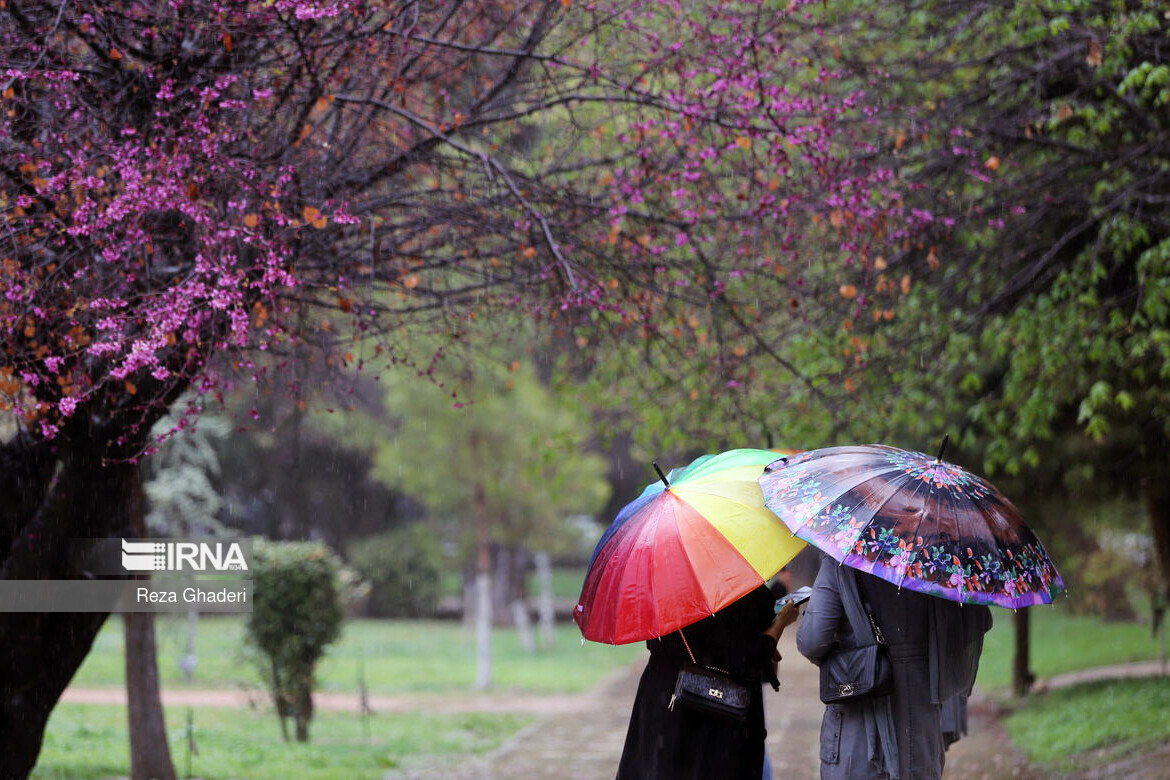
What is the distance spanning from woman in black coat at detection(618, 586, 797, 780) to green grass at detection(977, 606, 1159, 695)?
47.5 ft

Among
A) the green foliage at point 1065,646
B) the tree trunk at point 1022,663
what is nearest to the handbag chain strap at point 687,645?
the tree trunk at point 1022,663

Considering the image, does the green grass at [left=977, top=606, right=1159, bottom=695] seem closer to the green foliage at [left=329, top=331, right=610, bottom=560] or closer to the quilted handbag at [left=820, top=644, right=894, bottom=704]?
the green foliage at [left=329, top=331, right=610, bottom=560]

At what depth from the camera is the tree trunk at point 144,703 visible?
388 inches

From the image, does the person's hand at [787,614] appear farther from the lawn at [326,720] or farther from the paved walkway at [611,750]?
the lawn at [326,720]

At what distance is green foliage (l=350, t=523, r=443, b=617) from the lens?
34.8 meters

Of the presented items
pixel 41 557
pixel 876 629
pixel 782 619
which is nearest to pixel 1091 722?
pixel 782 619

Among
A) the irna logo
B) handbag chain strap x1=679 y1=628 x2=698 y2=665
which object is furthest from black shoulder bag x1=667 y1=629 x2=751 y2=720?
the irna logo

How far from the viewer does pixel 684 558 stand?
464 centimetres

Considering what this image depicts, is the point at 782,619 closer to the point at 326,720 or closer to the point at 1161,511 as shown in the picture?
the point at 1161,511

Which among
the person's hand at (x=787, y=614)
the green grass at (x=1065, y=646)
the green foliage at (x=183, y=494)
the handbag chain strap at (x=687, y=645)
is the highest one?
the green foliage at (x=183, y=494)

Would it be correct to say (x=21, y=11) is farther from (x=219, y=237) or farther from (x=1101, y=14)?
(x=1101, y=14)

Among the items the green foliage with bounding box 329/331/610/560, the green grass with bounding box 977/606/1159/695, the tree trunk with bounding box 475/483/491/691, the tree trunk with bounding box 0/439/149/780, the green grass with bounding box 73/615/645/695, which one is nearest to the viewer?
the tree trunk with bounding box 0/439/149/780

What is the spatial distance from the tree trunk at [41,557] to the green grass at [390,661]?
631 centimetres

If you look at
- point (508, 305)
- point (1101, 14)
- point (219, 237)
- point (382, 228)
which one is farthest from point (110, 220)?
point (1101, 14)
